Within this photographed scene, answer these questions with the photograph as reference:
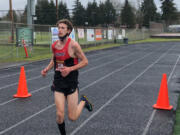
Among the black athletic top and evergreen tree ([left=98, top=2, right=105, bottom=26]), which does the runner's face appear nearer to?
the black athletic top

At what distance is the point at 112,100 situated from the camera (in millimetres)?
7910

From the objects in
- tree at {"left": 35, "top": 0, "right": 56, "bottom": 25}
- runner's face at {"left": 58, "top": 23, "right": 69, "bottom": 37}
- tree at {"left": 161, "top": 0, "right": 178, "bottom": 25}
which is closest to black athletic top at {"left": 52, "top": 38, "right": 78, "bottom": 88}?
runner's face at {"left": 58, "top": 23, "right": 69, "bottom": 37}

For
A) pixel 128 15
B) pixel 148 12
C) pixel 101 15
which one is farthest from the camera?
pixel 101 15

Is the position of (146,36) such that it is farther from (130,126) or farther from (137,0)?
(130,126)

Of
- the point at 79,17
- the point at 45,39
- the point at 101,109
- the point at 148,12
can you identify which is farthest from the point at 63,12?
the point at 101,109

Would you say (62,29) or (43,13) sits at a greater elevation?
(43,13)

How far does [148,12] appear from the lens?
3807 inches

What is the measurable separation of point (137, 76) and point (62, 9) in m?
89.4

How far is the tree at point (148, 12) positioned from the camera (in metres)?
96.0

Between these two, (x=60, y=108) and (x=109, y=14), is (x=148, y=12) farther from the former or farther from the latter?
(x=60, y=108)

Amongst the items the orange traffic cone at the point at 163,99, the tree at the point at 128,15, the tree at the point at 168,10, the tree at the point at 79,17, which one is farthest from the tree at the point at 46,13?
the orange traffic cone at the point at 163,99

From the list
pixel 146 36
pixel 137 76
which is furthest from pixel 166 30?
pixel 137 76

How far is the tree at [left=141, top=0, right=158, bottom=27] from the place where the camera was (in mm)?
96000

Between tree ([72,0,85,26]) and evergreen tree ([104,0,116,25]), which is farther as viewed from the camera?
evergreen tree ([104,0,116,25])
